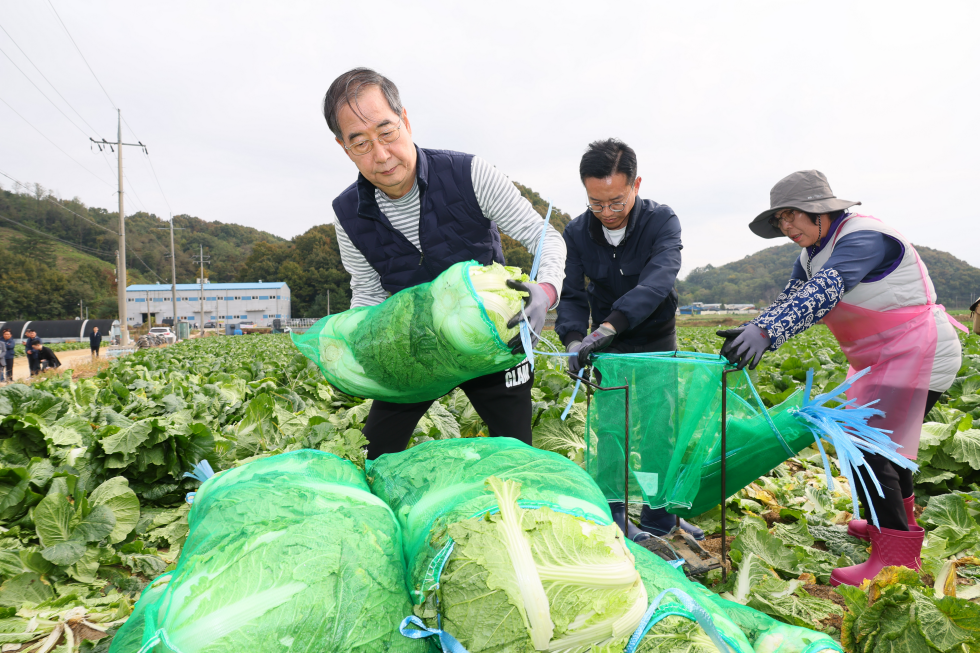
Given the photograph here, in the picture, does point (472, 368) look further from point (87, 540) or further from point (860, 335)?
point (87, 540)

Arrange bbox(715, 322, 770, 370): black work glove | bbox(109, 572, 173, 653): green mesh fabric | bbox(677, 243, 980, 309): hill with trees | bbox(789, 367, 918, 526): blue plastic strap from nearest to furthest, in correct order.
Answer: bbox(109, 572, 173, 653): green mesh fabric, bbox(789, 367, 918, 526): blue plastic strap, bbox(715, 322, 770, 370): black work glove, bbox(677, 243, 980, 309): hill with trees

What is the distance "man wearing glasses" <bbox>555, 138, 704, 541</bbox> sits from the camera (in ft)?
7.75

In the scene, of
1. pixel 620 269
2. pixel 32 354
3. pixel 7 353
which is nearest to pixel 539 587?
pixel 620 269

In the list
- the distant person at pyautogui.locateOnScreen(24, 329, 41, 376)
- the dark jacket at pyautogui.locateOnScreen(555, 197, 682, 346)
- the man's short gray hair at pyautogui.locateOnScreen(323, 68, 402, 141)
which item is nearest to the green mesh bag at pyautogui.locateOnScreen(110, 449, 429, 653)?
the man's short gray hair at pyautogui.locateOnScreen(323, 68, 402, 141)

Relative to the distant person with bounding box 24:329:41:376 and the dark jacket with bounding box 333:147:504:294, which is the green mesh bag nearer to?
the dark jacket with bounding box 333:147:504:294

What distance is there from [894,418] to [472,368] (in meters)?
1.83

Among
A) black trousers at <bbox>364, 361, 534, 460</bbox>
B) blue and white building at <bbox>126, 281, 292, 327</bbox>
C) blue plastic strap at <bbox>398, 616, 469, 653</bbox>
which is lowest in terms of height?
blue plastic strap at <bbox>398, 616, 469, 653</bbox>

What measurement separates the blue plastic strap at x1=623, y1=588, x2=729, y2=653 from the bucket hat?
1.92m

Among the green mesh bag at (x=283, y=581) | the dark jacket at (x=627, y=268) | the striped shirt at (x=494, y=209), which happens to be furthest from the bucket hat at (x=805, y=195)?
the green mesh bag at (x=283, y=581)

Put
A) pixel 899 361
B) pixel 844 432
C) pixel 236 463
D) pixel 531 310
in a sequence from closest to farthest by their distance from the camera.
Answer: pixel 531 310, pixel 844 432, pixel 899 361, pixel 236 463

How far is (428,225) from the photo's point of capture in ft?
6.43

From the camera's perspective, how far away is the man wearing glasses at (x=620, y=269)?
7.75ft

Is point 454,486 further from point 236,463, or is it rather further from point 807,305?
point 236,463

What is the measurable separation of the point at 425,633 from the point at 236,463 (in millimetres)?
1914
